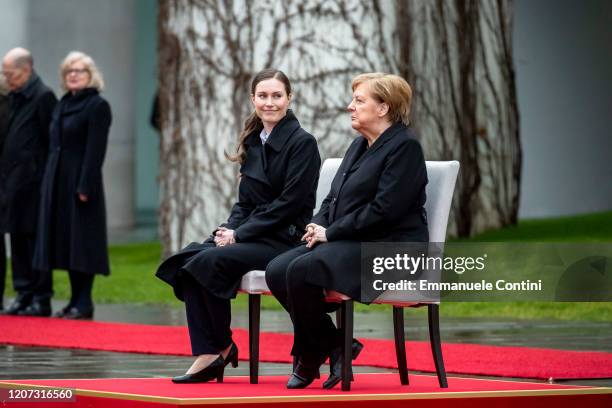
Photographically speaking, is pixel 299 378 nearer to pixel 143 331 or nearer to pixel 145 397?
pixel 145 397

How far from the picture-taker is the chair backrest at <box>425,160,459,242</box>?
17.7ft

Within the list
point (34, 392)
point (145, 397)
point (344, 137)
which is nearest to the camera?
point (145, 397)

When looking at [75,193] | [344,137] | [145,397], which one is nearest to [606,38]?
[344,137]

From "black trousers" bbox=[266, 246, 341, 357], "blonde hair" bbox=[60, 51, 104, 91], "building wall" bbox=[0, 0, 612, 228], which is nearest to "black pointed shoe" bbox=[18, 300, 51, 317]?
"blonde hair" bbox=[60, 51, 104, 91]

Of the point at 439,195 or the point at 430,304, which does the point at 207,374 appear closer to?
the point at 430,304

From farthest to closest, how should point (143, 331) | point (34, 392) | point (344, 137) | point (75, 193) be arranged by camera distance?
point (344, 137) → point (75, 193) → point (143, 331) → point (34, 392)

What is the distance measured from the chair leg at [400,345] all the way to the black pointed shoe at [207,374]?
25.0 inches

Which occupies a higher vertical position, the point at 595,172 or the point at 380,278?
the point at 380,278

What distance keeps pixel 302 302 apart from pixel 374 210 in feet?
1.32

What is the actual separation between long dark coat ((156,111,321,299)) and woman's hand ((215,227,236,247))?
0.02 m

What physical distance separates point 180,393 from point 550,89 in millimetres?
11439

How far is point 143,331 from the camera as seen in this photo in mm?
8422

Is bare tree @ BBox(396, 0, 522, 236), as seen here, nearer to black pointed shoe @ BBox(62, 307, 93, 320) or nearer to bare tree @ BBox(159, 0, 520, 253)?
bare tree @ BBox(159, 0, 520, 253)

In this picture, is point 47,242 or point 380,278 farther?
point 47,242
